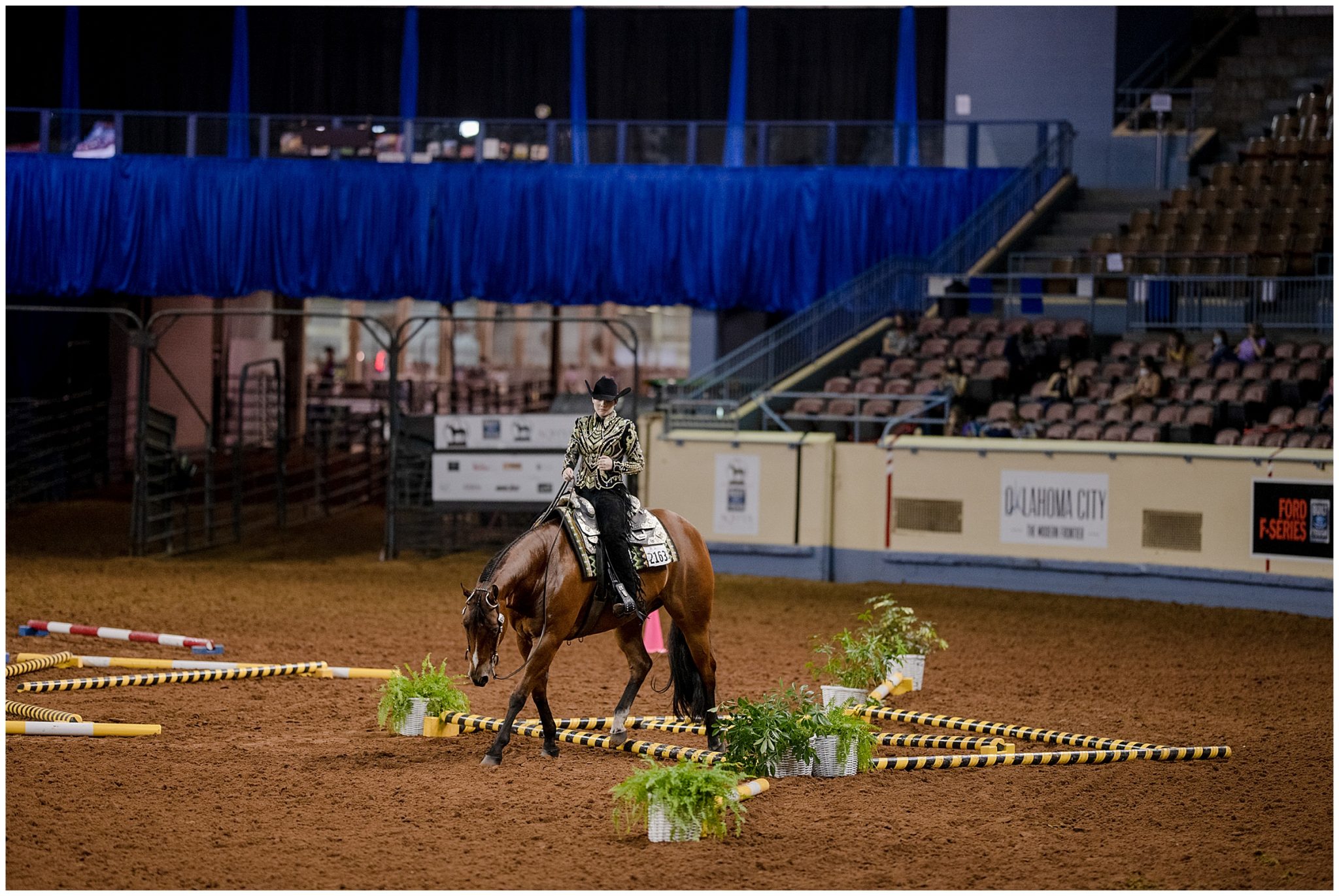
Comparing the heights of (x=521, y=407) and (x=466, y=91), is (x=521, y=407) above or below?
below

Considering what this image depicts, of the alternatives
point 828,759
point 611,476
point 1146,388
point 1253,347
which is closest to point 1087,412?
point 1146,388

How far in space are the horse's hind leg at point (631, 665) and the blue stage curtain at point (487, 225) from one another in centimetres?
1688

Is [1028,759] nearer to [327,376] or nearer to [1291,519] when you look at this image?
[1291,519]

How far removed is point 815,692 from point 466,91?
2471cm

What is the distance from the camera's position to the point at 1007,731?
417 inches

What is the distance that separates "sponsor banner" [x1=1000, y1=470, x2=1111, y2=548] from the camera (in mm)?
18406

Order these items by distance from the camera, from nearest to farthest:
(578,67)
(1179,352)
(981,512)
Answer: (981,512), (1179,352), (578,67)

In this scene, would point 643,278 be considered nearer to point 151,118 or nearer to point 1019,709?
point 151,118

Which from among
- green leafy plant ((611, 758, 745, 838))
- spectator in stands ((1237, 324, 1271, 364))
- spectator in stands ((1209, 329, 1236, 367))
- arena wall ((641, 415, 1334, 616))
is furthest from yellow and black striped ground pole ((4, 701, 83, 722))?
spectator in stands ((1237, 324, 1271, 364))

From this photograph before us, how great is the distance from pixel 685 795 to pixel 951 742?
279cm

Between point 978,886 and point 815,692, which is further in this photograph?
point 815,692

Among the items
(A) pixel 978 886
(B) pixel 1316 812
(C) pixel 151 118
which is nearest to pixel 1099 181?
(C) pixel 151 118

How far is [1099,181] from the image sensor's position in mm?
29656

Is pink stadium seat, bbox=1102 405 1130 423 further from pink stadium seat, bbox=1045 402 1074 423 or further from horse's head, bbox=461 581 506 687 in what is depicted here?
horse's head, bbox=461 581 506 687
